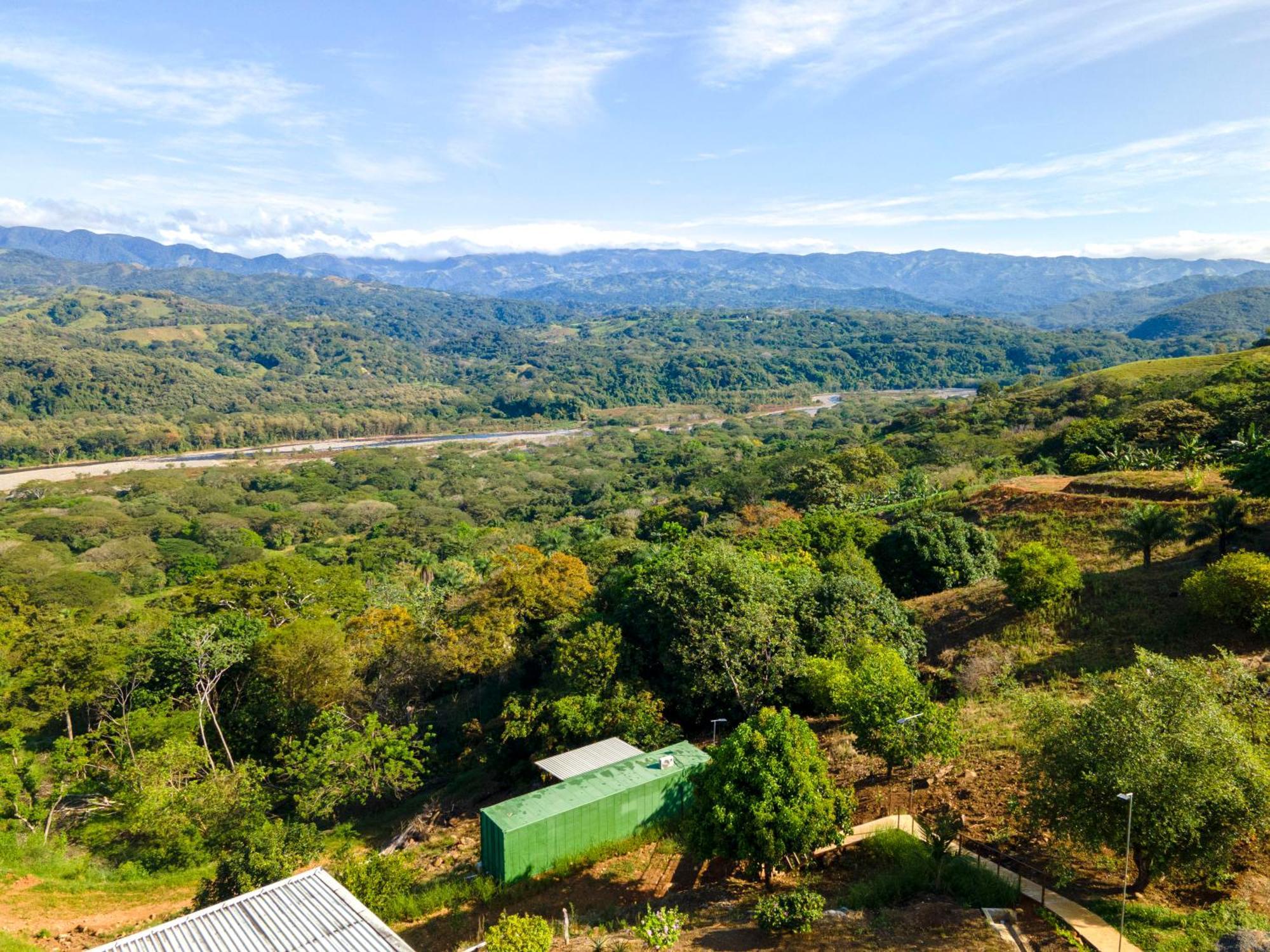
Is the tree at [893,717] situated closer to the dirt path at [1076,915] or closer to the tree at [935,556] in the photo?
the dirt path at [1076,915]

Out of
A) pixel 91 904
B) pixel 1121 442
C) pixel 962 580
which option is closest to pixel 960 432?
pixel 1121 442

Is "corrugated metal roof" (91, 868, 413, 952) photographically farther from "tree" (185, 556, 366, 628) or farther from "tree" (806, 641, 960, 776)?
"tree" (185, 556, 366, 628)

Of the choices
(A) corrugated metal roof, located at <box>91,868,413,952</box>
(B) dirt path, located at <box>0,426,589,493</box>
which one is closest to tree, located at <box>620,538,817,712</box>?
(A) corrugated metal roof, located at <box>91,868,413,952</box>

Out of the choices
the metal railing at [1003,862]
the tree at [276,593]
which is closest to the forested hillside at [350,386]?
the tree at [276,593]

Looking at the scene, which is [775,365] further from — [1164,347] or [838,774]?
[838,774]

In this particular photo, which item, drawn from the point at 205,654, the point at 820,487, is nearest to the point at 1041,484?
the point at 820,487

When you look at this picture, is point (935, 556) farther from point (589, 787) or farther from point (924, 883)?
point (589, 787)
